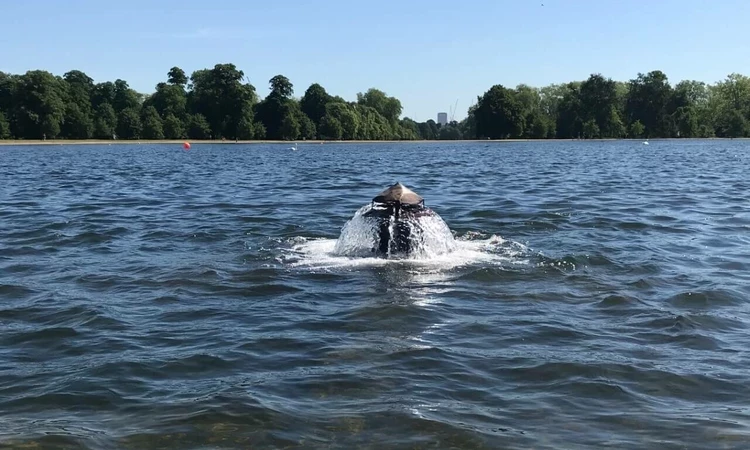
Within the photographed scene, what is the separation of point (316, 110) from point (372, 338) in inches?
5983

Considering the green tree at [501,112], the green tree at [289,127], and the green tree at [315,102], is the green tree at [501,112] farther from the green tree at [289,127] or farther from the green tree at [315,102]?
the green tree at [289,127]

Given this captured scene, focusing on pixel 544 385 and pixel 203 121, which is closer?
pixel 544 385

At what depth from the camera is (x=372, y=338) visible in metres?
8.05

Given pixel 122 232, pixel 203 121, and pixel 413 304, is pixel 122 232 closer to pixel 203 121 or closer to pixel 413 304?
pixel 413 304

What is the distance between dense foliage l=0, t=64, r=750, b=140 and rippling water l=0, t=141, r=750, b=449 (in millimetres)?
103346

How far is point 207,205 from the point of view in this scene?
2181 centimetres

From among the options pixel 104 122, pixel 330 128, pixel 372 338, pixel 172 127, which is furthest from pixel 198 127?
pixel 372 338

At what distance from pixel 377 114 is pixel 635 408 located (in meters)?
164

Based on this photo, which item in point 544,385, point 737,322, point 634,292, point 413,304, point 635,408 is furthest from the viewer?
point 634,292

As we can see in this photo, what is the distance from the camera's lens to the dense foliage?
113 metres

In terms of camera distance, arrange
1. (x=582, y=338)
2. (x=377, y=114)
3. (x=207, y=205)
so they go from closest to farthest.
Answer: (x=582, y=338)
(x=207, y=205)
(x=377, y=114)

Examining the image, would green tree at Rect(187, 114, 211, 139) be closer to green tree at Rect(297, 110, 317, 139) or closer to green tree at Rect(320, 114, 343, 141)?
green tree at Rect(297, 110, 317, 139)

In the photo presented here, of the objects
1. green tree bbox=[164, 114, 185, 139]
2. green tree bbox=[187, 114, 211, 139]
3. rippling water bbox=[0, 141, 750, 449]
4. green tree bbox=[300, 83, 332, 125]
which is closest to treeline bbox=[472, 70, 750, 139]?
green tree bbox=[300, 83, 332, 125]

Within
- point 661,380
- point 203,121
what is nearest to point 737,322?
point 661,380
